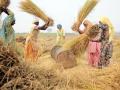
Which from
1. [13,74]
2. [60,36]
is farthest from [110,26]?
[13,74]

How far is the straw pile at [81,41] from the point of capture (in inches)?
493

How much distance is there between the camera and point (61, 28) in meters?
17.6

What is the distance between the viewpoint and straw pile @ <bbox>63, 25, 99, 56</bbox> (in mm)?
12523

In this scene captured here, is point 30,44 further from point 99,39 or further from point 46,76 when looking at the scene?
point 46,76

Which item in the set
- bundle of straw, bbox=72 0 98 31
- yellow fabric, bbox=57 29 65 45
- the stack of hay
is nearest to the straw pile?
bundle of straw, bbox=72 0 98 31

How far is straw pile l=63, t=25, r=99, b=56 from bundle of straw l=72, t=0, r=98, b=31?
15.0 inches

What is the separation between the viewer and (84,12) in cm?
1273

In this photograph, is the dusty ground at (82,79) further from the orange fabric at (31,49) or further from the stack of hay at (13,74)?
the orange fabric at (31,49)

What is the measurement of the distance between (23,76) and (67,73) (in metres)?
0.93

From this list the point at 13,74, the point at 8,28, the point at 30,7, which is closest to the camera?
the point at 13,74

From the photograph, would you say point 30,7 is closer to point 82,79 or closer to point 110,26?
point 110,26

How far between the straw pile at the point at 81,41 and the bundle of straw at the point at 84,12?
0.38 meters

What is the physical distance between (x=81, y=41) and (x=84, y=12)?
0.78 metres

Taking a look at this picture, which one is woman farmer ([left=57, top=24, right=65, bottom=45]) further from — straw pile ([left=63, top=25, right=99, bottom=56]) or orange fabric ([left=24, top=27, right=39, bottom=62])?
straw pile ([left=63, top=25, right=99, bottom=56])
